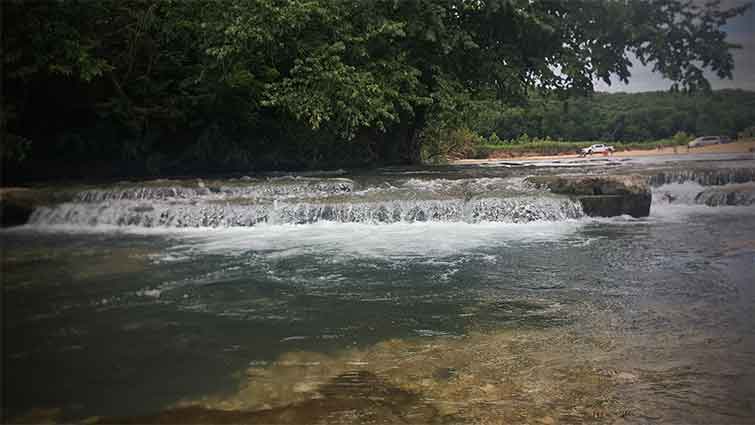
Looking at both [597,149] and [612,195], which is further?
[597,149]

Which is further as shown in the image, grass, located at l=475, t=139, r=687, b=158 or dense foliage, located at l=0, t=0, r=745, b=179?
grass, located at l=475, t=139, r=687, b=158

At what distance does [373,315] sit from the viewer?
155 inches

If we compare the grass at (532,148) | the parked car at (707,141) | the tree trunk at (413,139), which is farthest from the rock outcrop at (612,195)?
the grass at (532,148)

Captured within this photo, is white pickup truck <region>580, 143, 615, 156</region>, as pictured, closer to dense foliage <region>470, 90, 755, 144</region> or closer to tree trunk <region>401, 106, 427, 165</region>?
dense foliage <region>470, 90, 755, 144</region>

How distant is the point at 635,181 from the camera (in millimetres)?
8508

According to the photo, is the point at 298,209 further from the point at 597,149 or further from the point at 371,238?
the point at 597,149

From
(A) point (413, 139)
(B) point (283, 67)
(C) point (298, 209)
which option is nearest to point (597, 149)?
(A) point (413, 139)

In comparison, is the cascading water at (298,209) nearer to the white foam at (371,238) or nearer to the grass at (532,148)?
the white foam at (371,238)

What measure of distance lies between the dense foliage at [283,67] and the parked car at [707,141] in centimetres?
126

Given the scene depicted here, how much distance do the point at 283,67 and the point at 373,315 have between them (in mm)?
10374

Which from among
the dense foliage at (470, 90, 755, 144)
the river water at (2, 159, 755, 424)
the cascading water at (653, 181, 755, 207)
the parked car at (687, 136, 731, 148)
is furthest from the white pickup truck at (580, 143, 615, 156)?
the river water at (2, 159, 755, 424)

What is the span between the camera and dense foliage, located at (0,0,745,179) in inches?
419

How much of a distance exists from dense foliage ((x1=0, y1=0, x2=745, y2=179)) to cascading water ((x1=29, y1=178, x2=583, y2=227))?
2395 mm

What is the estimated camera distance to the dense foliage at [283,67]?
34.9ft
